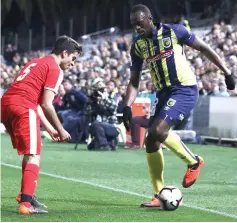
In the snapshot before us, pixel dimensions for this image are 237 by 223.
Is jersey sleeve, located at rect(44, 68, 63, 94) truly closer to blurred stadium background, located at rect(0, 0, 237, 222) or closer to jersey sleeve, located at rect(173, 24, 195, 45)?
blurred stadium background, located at rect(0, 0, 237, 222)

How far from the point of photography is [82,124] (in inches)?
878

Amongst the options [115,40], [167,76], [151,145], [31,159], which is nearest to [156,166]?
[151,145]

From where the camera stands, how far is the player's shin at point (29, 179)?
29.7 feet

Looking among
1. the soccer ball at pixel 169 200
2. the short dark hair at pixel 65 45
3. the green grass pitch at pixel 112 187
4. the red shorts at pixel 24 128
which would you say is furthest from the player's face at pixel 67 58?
the soccer ball at pixel 169 200

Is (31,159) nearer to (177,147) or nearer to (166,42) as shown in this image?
(177,147)

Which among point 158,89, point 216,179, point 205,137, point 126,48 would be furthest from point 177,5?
point 158,89

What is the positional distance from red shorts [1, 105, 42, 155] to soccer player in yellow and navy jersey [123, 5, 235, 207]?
130 centimetres

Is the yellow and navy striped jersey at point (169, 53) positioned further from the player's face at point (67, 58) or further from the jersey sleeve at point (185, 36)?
the player's face at point (67, 58)

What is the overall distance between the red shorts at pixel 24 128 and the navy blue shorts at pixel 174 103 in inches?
55.2

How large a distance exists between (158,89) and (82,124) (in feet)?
40.6

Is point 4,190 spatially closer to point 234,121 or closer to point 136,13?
point 136,13

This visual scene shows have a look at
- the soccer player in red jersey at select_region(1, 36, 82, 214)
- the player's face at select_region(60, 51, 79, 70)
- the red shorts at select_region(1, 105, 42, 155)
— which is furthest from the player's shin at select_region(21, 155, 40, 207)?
the player's face at select_region(60, 51, 79, 70)

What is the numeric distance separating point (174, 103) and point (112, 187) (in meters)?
2.45

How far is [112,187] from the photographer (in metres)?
11.8
